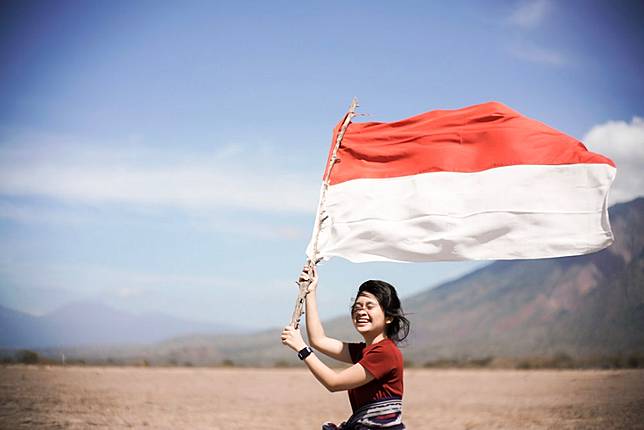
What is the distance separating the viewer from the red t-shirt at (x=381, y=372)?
411 cm

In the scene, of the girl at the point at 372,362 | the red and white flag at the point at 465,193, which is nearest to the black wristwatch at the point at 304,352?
the girl at the point at 372,362

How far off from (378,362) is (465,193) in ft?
5.57

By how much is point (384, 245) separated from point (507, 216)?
813 mm

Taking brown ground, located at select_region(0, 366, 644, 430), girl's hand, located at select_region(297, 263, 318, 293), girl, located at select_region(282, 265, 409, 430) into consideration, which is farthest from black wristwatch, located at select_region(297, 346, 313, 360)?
brown ground, located at select_region(0, 366, 644, 430)

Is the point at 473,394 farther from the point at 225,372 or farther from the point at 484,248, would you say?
the point at 484,248

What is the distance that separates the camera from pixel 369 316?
4242mm

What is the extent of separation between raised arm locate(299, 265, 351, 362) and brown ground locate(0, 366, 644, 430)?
928 centimetres

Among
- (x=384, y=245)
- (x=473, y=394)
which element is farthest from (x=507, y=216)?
(x=473, y=394)

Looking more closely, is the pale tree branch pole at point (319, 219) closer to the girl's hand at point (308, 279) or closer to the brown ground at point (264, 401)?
the girl's hand at point (308, 279)

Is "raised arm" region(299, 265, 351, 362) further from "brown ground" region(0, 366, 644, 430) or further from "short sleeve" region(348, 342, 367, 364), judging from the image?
"brown ground" region(0, 366, 644, 430)

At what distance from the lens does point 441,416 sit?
16.3 m

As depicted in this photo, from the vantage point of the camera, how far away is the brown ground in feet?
46.7

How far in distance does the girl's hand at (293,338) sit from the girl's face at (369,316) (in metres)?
0.30

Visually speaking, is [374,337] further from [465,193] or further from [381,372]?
[465,193]
